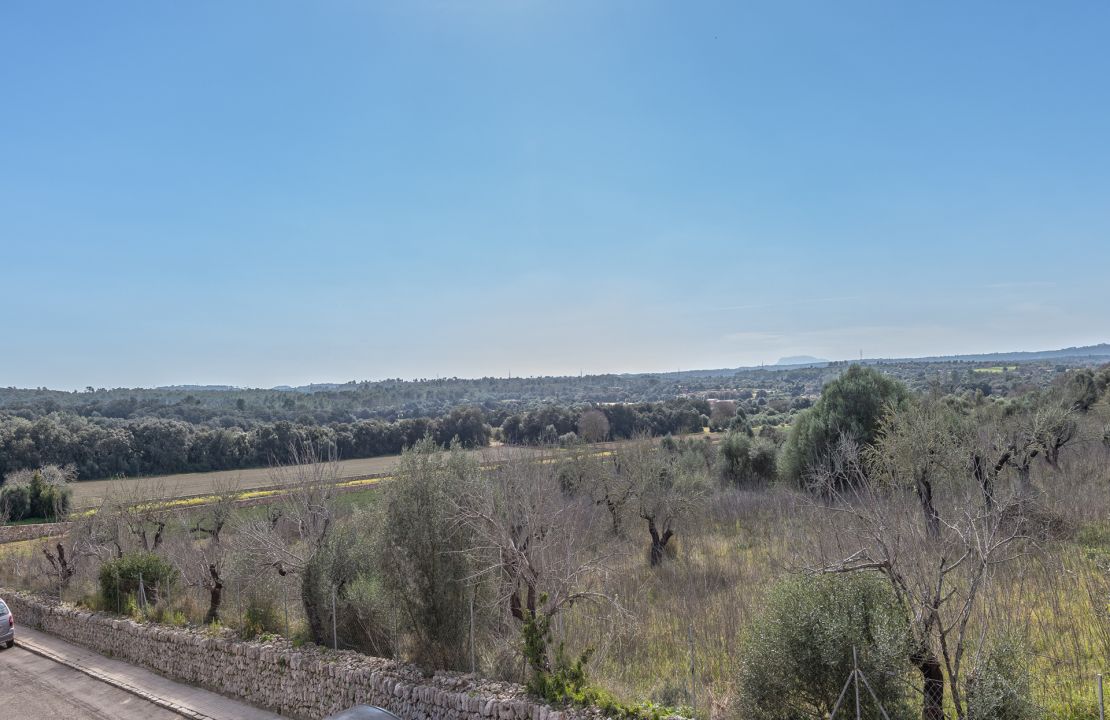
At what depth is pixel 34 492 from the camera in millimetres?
45938

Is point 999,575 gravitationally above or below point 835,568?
below

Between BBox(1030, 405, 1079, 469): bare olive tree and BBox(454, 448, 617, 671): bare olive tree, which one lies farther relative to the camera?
BBox(1030, 405, 1079, 469): bare olive tree

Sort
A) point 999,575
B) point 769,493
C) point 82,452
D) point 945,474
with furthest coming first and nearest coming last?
point 82,452 → point 769,493 → point 945,474 → point 999,575

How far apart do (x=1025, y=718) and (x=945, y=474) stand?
14.8 meters

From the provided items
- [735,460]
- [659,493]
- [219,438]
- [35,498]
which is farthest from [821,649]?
[219,438]

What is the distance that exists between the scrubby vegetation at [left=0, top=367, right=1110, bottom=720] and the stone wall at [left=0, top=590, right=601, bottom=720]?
0.60 meters

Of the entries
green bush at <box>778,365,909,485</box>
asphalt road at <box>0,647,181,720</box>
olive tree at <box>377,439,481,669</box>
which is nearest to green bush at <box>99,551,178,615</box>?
asphalt road at <box>0,647,181,720</box>

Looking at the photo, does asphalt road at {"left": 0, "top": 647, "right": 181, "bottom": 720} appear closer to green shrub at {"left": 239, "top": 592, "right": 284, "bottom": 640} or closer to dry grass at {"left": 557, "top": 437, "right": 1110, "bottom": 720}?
green shrub at {"left": 239, "top": 592, "right": 284, "bottom": 640}

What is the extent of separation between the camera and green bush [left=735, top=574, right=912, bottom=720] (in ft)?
27.3

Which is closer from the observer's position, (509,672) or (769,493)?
(509,672)

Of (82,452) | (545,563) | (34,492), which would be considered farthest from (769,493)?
(82,452)

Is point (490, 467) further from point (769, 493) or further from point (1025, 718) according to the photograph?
point (769, 493)

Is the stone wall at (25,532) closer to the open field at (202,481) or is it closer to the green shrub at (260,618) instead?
the open field at (202,481)

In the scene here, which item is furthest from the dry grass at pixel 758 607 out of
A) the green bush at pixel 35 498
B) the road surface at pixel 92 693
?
the green bush at pixel 35 498
